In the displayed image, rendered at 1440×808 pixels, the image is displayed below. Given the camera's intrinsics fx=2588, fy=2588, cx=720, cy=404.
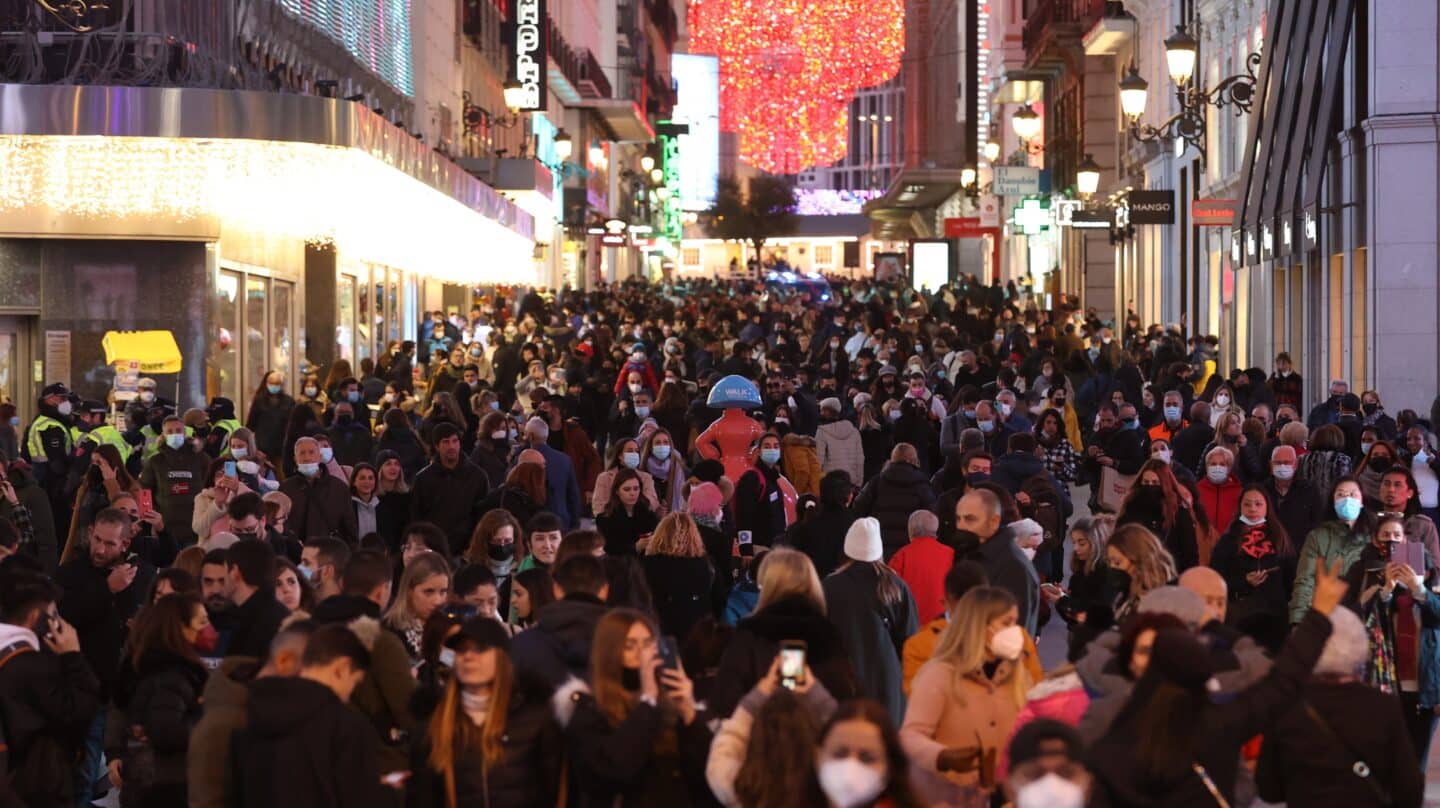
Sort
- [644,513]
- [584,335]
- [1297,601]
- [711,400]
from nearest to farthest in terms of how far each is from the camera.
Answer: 1. [1297,601]
2. [644,513]
3. [711,400]
4. [584,335]

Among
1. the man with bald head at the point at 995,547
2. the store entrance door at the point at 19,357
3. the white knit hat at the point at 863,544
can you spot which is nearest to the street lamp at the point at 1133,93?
the store entrance door at the point at 19,357

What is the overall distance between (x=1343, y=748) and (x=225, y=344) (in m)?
21.5

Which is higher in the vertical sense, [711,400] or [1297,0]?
[1297,0]

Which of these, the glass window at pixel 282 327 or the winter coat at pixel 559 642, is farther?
the glass window at pixel 282 327

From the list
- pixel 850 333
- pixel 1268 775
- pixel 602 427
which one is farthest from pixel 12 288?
pixel 1268 775

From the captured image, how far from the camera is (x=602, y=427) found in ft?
79.7

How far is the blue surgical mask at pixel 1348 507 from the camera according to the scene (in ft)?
38.4

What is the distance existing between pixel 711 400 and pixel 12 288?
9.48 m

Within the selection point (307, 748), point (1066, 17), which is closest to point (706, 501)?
point (307, 748)

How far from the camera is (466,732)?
7.24 m

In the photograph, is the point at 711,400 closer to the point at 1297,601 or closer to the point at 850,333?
the point at 1297,601

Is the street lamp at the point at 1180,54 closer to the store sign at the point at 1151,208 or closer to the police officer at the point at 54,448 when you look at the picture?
the store sign at the point at 1151,208

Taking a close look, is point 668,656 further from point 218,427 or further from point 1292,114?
point 1292,114

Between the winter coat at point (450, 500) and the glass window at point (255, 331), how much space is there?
45.6 ft
